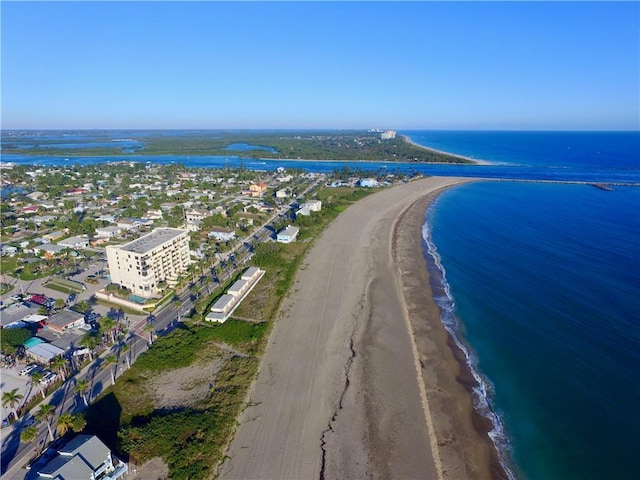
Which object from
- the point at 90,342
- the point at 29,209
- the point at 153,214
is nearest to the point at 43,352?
the point at 90,342

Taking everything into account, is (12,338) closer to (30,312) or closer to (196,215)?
(30,312)

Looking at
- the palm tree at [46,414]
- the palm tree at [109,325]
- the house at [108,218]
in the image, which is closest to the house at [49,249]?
the house at [108,218]

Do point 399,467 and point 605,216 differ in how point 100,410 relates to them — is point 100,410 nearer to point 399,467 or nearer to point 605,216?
point 399,467

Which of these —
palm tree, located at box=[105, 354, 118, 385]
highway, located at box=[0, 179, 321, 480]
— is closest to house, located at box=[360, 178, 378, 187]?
highway, located at box=[0, 179, 321, 480]

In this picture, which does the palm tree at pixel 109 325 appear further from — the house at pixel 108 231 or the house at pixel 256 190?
the house at pixel 256 190

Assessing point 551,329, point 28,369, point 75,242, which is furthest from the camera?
point 75,242

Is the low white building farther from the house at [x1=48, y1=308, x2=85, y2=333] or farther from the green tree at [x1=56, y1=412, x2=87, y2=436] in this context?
the green tree at [x1=56, y1=412, x2=87, y2=436]

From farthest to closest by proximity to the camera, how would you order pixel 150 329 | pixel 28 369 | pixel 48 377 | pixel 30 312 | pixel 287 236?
pixel 287 236 < pixel 30 312 < pixel 150 329 < pixel 28 369 < pixel 48 377

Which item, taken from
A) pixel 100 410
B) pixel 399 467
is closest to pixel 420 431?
pixel 399 467
